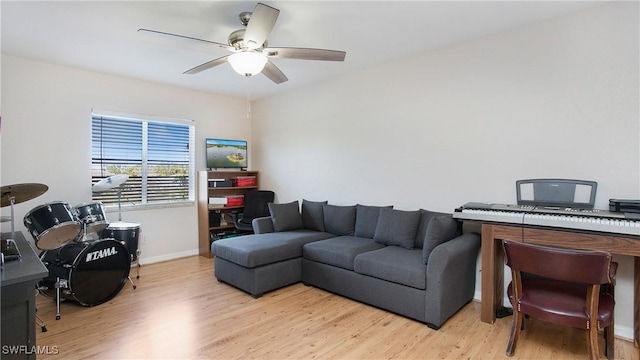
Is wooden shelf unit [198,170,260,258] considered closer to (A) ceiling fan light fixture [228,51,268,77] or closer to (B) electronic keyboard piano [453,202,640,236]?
(A) ceiling fan light fixture [228,51,268,77]

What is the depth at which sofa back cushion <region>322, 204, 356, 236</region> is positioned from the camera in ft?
13.4

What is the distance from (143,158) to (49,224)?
1.90 m

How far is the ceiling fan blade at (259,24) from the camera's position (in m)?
2.05

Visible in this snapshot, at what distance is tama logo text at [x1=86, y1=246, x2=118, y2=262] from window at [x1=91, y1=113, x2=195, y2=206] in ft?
4.27

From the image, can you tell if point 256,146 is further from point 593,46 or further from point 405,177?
point 593,46

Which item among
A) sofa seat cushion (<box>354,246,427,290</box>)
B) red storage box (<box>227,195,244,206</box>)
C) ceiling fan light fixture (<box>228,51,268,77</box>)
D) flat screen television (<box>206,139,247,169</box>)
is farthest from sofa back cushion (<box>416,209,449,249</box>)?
flat screen television (<box>206,139,247,169</box>)

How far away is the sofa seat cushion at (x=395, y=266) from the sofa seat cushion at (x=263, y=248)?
84 cm

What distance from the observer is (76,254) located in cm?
296

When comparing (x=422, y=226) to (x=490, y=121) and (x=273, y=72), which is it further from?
(x=273, y=72)

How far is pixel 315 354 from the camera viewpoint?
229 centimetres

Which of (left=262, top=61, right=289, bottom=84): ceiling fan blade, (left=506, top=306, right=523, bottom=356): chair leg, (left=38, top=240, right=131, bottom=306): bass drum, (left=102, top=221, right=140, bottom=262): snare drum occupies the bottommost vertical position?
(left=506, top=306, right=523, bottom=356): chair leg

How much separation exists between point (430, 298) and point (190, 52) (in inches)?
134

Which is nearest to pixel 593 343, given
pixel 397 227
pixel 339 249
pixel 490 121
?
pixel 397 227

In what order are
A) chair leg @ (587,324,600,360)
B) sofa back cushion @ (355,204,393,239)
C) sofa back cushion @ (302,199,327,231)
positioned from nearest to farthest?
chair leg @ (587,324,600,360) → sofa back cushion @ (355,204,393,239) → sofa back cushion @ (302,199,327,231)
